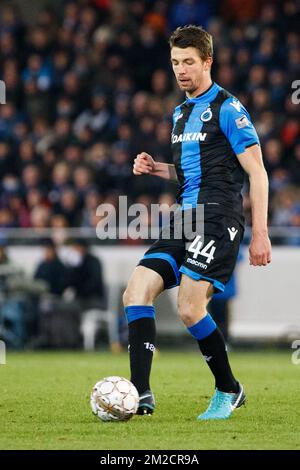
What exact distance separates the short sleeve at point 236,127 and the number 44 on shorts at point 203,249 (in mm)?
622

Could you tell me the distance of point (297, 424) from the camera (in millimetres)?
6938

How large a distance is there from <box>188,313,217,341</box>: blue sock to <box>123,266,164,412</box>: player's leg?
28 cm

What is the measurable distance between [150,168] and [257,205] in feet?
3.08

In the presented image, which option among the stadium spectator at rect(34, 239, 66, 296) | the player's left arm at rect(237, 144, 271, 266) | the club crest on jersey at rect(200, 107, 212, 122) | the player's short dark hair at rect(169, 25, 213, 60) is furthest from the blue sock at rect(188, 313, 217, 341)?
the stadium spectator at rect(34, 239, 66, 296)

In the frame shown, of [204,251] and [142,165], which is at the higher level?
[142,165]

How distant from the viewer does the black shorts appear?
7031mm

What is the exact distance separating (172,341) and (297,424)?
29.2 feet

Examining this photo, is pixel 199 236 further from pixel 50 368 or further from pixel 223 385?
pixel 50 368

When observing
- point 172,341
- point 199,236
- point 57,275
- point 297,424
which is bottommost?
point 172,341

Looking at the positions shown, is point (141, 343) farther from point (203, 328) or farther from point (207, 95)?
point (207, 95)

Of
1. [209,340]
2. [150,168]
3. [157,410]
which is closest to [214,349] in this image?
[209,340]

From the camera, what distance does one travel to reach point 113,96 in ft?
61.8

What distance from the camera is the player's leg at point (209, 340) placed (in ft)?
23.0
